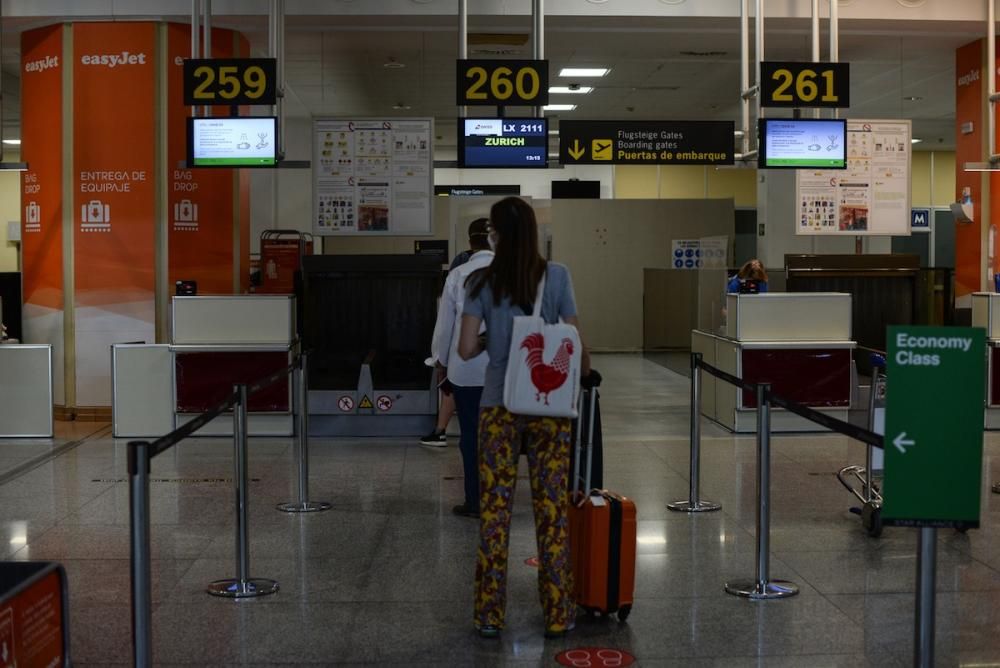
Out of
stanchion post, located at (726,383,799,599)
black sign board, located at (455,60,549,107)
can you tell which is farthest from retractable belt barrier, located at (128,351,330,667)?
black sign board, located at (455,60,549,107)

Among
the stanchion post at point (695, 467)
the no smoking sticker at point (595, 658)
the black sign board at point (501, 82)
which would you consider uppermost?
the black sign board at point (501, 82)

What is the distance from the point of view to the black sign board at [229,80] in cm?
1008

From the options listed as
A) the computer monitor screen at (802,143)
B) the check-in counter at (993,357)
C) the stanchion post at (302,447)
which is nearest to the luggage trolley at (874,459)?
the stanchion post at (302,447)

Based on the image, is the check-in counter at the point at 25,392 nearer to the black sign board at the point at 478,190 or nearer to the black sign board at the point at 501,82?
the black sign board at the point at 501,82

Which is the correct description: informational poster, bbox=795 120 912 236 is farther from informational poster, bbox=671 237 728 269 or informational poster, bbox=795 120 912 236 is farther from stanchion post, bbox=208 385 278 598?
stanchion post, bbox=208 385 278 598

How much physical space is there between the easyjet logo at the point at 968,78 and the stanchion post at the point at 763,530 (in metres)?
8.45

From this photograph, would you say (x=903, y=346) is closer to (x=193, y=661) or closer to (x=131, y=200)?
(x=193, y=661)

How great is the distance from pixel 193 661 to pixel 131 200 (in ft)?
24.4

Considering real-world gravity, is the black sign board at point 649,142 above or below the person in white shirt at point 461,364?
above

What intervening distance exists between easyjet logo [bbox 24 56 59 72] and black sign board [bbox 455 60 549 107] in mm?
3676

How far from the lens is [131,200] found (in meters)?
10.9

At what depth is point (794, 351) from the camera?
976 cm

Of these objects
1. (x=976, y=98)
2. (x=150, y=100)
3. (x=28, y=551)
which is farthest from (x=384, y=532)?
(x=976, y=98)

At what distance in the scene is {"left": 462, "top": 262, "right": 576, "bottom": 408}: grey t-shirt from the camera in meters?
4.32
